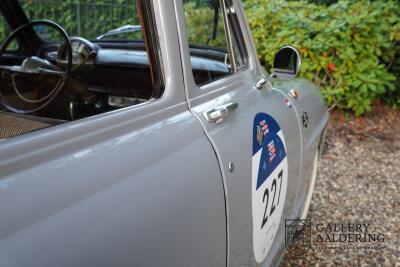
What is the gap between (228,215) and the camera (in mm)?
1357

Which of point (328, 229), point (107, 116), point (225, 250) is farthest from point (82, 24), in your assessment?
point (328, 229)

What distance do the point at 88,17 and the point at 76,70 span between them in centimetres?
36

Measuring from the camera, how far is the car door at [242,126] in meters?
1.41

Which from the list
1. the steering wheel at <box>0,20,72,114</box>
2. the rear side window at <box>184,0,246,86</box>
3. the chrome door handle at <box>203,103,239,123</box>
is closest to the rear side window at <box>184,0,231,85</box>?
the rear side window at <box>184,0,246,86</box>

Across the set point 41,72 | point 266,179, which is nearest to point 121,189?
point 266,179

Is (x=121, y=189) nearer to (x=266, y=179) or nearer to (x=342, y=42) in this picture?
(x=266, y=179)

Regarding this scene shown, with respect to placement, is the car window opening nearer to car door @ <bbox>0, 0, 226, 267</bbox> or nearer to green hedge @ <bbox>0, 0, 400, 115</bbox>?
car door @ <bbox>0, 0, 226, 267</bbox>

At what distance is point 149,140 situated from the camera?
3.78ft

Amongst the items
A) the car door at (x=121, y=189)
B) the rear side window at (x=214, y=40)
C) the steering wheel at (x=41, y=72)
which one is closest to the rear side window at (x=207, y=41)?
the rear side window at (x=214, y=40)

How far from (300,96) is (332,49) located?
121 inches

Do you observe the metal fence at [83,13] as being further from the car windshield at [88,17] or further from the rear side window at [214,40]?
the rear side window at [214,40]

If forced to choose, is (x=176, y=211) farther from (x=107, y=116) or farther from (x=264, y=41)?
(x=264, y=41)

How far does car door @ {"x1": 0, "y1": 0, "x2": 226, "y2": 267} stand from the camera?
0.82 meters

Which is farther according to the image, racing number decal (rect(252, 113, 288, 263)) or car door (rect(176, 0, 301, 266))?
racing number decal (rect(252, 113, 288, 263))
